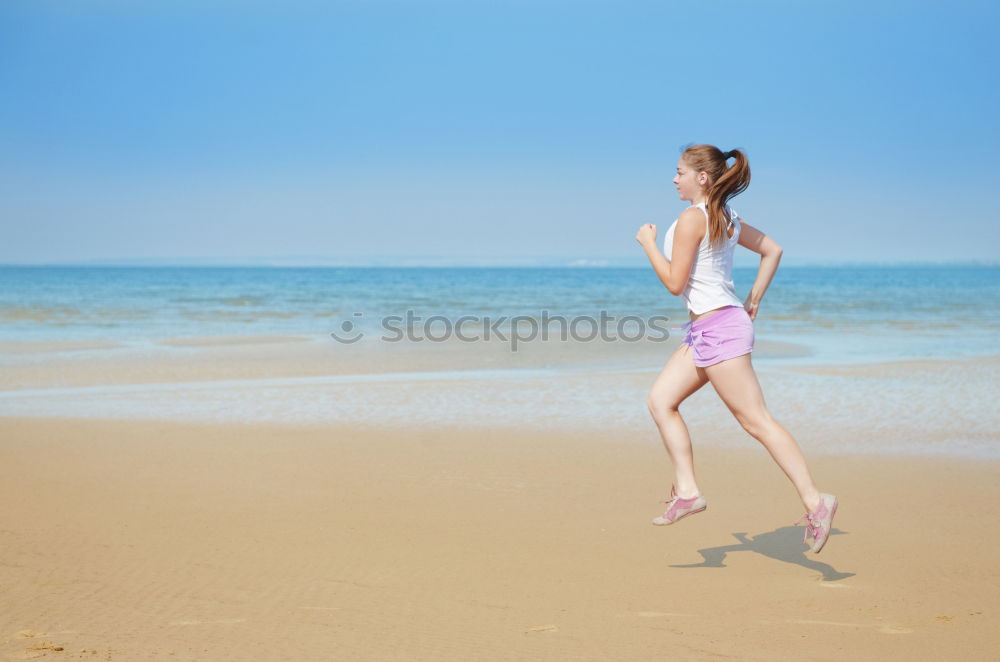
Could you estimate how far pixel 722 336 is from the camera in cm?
440

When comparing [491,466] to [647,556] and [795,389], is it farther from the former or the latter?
[795,389]

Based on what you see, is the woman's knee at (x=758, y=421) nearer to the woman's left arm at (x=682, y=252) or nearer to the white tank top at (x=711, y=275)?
the white tank top at (x=711, y=275)

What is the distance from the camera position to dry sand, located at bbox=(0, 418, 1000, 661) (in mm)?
3658

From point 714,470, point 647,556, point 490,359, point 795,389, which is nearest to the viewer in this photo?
point 647,556

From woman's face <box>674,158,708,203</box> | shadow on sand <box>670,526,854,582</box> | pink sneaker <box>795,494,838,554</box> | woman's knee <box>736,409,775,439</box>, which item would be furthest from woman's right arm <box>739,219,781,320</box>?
shadow on sand <box>670,526,854,582</box>

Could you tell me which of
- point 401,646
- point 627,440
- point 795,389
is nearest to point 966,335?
point 795,389

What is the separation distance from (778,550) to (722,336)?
1389mm

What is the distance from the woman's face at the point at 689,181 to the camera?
4.48 metres

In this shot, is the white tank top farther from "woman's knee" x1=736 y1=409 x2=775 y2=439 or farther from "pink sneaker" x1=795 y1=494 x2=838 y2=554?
"pink sneaker" x1=795 y1=494 x2=838 y2=554

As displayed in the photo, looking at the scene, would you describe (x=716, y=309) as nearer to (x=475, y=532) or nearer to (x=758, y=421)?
(x=758, y=421)

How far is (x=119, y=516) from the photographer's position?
5.49 meters

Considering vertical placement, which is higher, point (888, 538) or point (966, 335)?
point (888, 538)

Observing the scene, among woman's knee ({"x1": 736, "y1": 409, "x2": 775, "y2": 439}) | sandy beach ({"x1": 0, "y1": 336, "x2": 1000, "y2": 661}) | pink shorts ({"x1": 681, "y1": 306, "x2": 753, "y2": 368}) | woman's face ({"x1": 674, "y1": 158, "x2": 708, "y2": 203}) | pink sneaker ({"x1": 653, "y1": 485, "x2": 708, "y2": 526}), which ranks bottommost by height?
sandy beach ({"x1": 0, "y1": 336, "x2": 1000, "y2": 661})

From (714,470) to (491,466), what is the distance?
1643mm
